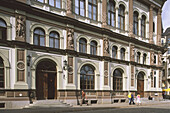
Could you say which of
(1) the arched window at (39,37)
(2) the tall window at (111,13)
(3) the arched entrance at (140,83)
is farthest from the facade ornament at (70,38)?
(3) the arched entrance at (140,83)

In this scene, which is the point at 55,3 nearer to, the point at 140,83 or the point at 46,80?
the point at 46,80

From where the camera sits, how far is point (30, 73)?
19.1m

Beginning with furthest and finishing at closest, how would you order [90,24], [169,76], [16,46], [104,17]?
1. [169,76]
2. [104,17]
3. [90,24]
4. [16,46]

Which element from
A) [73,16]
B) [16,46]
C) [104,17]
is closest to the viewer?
[16,46]

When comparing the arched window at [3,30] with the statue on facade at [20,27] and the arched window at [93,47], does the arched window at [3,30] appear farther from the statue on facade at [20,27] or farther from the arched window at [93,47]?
the arched window at [93,47]

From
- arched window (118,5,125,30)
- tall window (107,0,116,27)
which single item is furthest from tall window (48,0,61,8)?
arched window (118,5,125,30)

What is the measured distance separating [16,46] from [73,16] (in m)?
7.99

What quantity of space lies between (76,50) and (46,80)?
517cm

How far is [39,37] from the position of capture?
20.4 meters

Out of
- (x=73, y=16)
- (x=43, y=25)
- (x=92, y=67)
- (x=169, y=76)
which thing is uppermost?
(x=73, y=16)

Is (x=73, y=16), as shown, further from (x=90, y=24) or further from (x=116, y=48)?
(x=116, y=48)

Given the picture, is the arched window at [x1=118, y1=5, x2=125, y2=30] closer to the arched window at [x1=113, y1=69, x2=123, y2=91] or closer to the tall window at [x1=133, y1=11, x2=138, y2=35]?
the tall window at [x1=133, y1=11, x2=138, y2=35]

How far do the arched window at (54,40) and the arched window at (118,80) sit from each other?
10.7 meters

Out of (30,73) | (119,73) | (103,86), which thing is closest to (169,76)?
(119,73)
